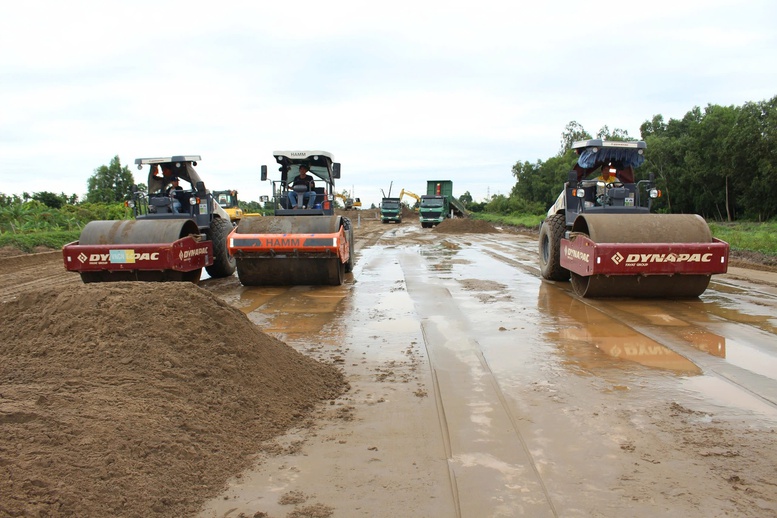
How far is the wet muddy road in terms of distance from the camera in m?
3.16

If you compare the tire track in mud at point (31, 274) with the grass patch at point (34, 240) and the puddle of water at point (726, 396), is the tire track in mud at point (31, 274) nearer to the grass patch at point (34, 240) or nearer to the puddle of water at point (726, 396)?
the grass patch at point (34, 240)

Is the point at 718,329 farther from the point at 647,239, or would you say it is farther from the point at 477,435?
the point at 477,435

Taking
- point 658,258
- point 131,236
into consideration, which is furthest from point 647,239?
point 131,236

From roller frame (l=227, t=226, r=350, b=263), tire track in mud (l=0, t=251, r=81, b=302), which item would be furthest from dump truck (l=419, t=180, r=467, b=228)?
roller frame (l=227, t=226, r=350, b=263)

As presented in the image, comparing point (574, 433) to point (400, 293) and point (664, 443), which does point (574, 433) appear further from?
point (400, 293)

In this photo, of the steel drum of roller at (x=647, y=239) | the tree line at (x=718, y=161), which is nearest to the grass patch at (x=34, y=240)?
the steel drum of roller at (x=647, y=239)

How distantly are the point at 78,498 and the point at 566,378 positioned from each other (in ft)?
12.6

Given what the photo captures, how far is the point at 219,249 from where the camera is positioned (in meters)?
12.4

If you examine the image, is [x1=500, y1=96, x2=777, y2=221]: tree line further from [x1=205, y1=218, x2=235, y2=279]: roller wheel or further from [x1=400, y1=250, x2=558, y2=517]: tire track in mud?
[x1=400, y1=250, x2=558, y2=517]: tire track in mud

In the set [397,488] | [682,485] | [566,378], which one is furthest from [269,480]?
[566,378]

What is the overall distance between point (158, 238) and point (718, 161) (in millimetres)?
36353

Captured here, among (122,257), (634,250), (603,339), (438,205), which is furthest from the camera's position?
(438,205)

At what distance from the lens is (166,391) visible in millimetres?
4070

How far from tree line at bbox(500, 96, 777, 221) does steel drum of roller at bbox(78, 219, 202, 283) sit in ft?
106
